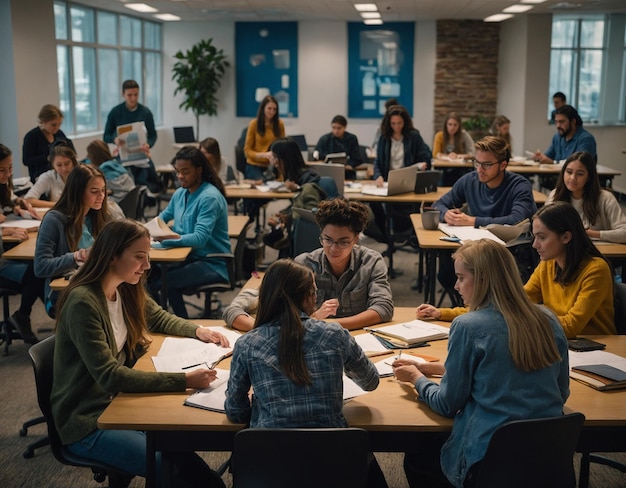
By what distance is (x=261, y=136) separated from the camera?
28.2 feet

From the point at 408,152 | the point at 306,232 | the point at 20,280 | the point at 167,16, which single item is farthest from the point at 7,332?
the point at 167,16

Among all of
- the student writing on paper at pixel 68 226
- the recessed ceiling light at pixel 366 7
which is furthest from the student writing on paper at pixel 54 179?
the recessed ceiling light at pixel 366 7

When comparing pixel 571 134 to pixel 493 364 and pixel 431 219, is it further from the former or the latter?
pixel 493 364

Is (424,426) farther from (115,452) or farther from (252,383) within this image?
(115,452)

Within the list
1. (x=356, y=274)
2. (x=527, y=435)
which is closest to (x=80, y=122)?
(x=356, y=274)

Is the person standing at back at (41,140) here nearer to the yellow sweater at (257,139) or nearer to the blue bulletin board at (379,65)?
the yellow sweater at (257,139)

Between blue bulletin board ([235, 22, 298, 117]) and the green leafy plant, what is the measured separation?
413 millimetres

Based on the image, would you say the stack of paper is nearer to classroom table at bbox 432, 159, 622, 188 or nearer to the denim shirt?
the denim shirt

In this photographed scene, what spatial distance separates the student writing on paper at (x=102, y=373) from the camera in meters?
2.64

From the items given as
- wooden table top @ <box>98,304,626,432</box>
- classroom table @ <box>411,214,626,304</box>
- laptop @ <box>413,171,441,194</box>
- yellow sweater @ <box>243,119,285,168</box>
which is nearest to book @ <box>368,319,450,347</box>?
wooden table top @ <box>98,304,626,432</box>

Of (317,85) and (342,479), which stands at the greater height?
(317,85)

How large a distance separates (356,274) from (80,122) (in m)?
9.10

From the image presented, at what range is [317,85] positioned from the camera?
48.1 ft

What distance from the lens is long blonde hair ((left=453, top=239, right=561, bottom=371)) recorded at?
232cm
